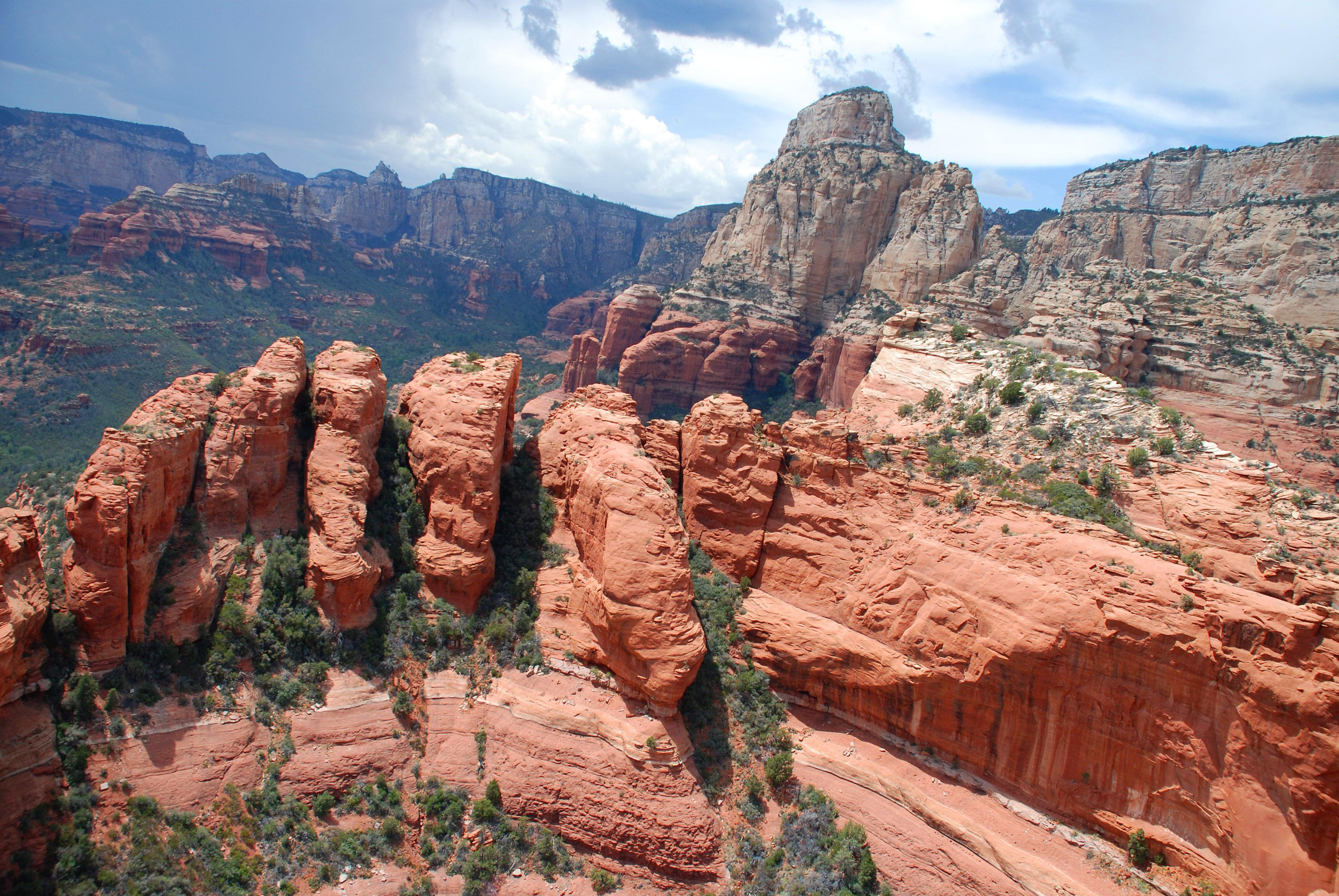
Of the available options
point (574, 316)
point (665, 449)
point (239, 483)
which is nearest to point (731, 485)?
point (665, 449)

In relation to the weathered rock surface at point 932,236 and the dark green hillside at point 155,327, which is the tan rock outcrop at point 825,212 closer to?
the weathered rock surface at point 932,236

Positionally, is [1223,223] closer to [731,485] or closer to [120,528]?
[731,485]

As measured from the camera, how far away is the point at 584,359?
9100 centimetres

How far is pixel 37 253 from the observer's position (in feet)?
239

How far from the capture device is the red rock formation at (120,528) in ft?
66.6

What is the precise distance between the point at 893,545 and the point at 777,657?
6.98 m

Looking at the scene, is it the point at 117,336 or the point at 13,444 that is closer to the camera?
the point at 13,444

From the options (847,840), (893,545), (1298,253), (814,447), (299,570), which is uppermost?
(1298,253)

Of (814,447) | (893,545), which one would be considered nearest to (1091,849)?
(893,545)

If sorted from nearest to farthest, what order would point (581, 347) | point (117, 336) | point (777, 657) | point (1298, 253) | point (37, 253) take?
point (777, 657) → point (1298, 253) → point (117, 336) → point (37, 253) → point (581, 347)

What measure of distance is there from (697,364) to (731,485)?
5289 cm

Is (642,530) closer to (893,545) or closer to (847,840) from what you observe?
(893,545)

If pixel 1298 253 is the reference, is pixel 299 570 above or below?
below

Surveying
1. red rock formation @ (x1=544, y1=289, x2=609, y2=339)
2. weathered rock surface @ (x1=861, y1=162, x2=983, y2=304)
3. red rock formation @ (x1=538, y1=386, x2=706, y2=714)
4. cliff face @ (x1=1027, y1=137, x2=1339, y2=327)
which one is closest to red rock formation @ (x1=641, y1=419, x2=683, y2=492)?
red rock formation @ (x1=538, y1=386, x2=706, y2=714)
